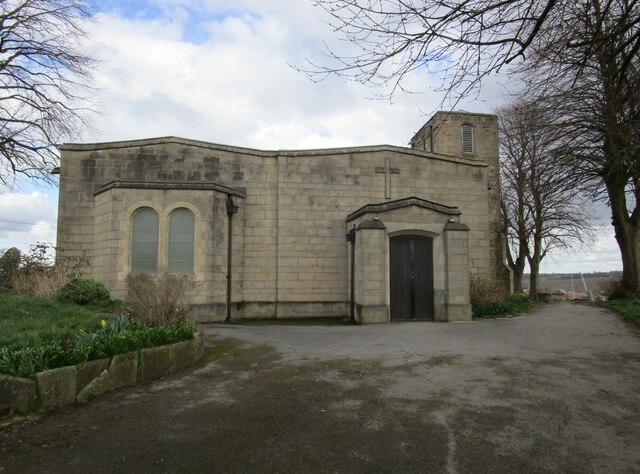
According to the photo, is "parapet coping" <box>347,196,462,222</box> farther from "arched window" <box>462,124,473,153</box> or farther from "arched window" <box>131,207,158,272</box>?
"arched window" <box>462,124,473,153</box>

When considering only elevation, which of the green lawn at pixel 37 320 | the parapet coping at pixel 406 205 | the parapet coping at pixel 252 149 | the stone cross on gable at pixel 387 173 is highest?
the parapet coping at pixel 252 149

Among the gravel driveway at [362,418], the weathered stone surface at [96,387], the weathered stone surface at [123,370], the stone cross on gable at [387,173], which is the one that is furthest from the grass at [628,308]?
the weathered stone surface at [96,387]

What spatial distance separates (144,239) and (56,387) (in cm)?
929

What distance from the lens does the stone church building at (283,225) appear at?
13.5 meters

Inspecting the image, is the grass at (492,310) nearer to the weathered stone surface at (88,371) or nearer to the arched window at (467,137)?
the weathered stone surface at (88,371)

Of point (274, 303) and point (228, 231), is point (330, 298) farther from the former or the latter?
point (228, 231)

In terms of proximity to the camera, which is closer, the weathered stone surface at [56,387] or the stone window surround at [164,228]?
the weathered stone surface at [56,387]

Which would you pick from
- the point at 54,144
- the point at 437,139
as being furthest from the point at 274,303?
the point at 437,139

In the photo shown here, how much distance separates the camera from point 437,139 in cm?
2398

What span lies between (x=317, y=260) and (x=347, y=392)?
9924 millimetres

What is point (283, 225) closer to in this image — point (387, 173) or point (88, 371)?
point (387, 173)

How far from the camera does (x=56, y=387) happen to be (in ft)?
16.5

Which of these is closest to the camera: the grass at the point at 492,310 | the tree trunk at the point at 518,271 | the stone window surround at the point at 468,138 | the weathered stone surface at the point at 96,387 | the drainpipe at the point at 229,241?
the weathered stone surface at the point at 96,387

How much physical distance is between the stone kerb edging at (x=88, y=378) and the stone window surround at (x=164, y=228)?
7.03 metres
